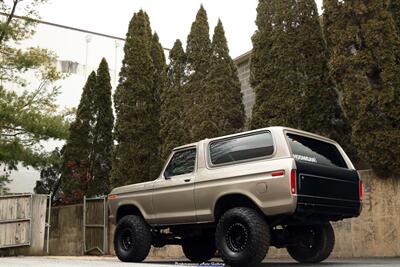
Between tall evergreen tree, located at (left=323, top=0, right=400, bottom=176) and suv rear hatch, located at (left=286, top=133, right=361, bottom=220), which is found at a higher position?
tall evergreen tree, located at (left=323, top=0, right=400, bottom=176)

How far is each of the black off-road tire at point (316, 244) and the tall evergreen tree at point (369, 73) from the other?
8.20 ft

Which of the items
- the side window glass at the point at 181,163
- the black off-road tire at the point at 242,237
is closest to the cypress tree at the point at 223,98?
the side window glass at the point at 181,163

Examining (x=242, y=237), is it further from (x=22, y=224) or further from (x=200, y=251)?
(x=22, y=224)

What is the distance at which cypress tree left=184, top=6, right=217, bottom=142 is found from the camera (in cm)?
1432

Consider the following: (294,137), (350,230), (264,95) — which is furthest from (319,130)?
(294,137)

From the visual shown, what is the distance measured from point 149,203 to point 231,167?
1.97 m

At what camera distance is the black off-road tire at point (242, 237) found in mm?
6672

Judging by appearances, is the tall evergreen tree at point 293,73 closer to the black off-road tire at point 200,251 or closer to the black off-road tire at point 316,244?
the black off-road tire at point 200,251

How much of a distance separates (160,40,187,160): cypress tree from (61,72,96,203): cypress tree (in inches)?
187

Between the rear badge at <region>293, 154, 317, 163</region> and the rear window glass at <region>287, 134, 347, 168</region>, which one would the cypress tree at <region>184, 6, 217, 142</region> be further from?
the rear badge at <region>293, 154, 317, 163</region>

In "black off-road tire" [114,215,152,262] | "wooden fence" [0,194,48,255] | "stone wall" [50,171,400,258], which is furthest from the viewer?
"wooden fence" [0,194,48,255]

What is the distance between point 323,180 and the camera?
7.08 meters

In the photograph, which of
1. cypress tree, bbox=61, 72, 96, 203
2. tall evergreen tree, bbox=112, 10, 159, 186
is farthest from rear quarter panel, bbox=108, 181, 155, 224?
cypress tree, bbox=61, 72, 96, 203

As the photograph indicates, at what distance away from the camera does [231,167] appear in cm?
741
